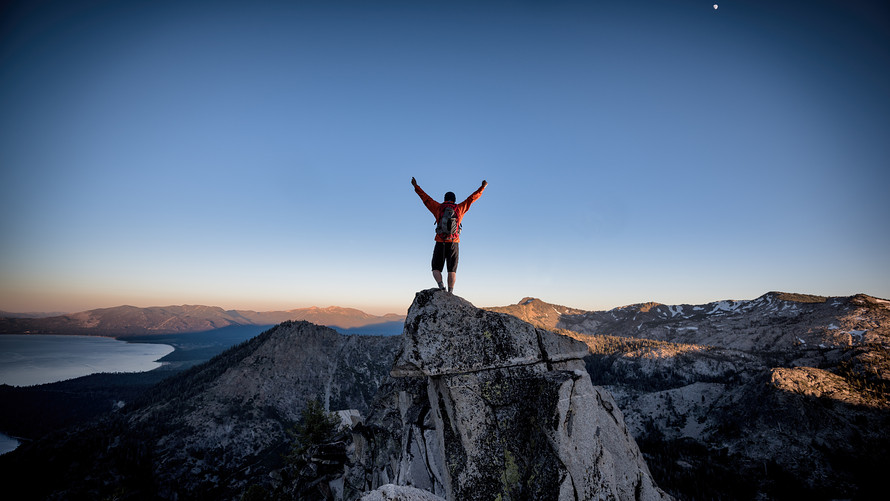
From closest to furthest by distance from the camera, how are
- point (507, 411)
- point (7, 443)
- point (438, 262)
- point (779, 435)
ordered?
point (507, 411), point (438, 262), point (779, 435), point (7, 443)

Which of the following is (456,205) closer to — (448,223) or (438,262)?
(448,223)

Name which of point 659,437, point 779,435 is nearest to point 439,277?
point 779,435

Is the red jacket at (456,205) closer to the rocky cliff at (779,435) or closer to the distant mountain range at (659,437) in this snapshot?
the distant mountain range at (659,437)

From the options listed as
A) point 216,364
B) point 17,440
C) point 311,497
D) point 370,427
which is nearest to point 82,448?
point 216,364

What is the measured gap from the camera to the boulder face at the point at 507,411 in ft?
26.7

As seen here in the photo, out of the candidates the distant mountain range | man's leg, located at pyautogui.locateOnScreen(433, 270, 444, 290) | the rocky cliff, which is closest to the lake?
the distant mountain range

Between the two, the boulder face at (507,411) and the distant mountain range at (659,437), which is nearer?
the boulder face at (507,411)

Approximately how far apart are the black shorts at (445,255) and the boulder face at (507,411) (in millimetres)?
1257

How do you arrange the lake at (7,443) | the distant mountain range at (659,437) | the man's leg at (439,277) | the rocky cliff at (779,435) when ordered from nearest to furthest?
1. the man's leg at (439,277)
2. the rocky cliff at (779,435)
3. the distant mountain range at (659,437)
4. the lake at (7,443)

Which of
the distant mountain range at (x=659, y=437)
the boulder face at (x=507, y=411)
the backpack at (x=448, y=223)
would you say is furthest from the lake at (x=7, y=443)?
the backpack at (x=448, y=223)

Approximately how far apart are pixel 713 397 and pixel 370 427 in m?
167

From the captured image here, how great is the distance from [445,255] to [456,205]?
6.49 feet

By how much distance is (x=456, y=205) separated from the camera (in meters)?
11.5

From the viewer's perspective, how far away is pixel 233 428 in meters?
124
